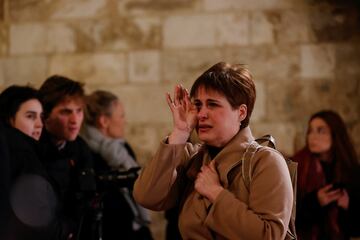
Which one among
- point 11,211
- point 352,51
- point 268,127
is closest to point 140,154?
point 268,127

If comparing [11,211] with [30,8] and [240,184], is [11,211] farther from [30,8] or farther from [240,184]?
[30,8]

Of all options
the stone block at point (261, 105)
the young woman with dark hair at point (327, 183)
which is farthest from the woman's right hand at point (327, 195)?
the stone block at point (261, 105)

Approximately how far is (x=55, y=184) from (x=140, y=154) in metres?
1.62

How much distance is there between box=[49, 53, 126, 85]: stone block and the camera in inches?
167

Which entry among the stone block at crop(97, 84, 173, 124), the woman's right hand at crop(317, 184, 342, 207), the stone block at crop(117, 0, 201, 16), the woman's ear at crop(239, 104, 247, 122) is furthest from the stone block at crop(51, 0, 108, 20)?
the woman's ear at crop(239, 104, 247, 122)

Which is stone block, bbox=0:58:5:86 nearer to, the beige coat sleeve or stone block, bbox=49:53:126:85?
stone block, bbox=49:53:126:85

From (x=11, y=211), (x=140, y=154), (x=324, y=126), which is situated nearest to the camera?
(x=11, y=211)

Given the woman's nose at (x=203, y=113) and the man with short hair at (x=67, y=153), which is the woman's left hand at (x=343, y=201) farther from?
the woman's nose at (x=203, y=113)

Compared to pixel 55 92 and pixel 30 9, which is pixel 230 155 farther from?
pixel 30 9

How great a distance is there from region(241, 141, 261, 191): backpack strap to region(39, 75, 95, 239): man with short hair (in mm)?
996

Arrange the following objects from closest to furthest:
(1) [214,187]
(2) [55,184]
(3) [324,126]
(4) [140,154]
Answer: (1) [214,187] → (2) [55,184] → (3) [324,126] → (4) [140,154]

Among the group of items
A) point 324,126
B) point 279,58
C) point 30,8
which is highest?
point 30,8

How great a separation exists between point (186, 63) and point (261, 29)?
1.83 feet

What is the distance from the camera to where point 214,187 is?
71.2 inches
